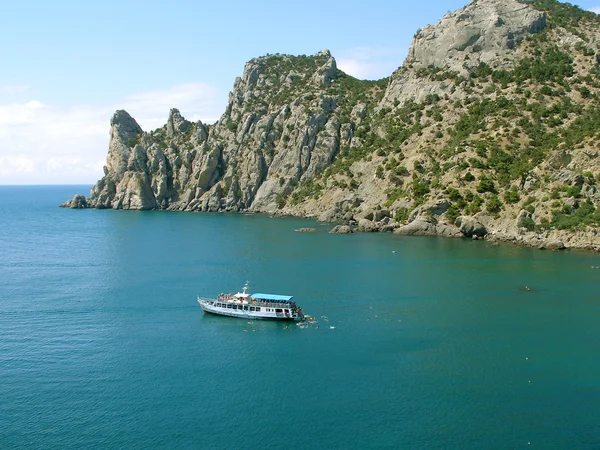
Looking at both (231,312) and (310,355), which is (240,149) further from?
(310,355)

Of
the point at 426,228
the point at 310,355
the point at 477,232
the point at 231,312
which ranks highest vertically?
the point at 426,228

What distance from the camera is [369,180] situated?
140 metres

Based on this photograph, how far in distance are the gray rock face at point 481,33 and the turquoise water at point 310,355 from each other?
270 ft

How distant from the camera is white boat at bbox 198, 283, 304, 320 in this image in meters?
55.7

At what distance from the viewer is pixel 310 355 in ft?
150

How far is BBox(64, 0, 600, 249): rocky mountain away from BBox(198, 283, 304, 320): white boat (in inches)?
2200

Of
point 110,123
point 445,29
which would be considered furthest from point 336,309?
point 110,123

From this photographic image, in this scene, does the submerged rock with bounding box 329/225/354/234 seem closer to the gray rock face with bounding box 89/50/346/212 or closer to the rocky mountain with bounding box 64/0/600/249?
the rocky mountain with bounding box 64/0/600/249

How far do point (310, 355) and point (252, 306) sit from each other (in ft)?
43.1

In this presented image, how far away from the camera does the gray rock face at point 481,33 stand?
149625 mm

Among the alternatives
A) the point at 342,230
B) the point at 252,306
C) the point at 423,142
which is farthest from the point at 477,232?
the point at 252,306

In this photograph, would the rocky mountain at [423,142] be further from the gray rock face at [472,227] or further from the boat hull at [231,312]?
the boat hull at [231,312]

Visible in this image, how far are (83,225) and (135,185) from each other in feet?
149

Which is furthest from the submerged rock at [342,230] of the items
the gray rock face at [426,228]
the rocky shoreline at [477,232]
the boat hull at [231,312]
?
the boat hull at [231,312]
